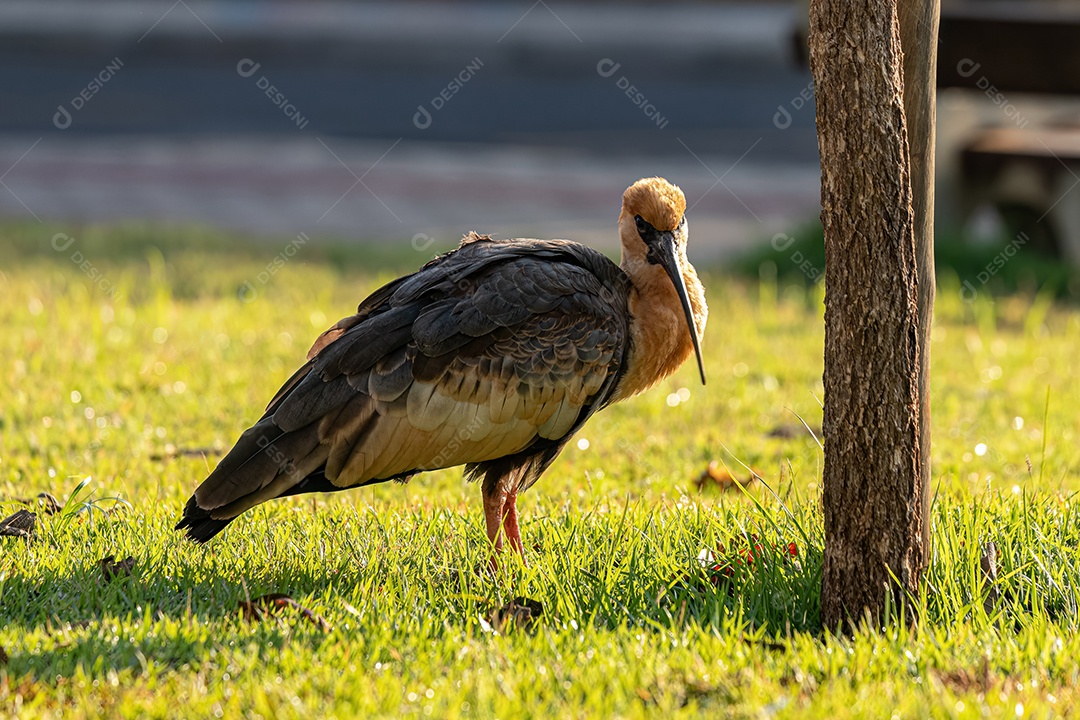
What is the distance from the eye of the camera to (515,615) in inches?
141

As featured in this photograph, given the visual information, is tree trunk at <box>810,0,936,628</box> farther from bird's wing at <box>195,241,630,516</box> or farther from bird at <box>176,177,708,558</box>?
bird's wing at <box>195,241,630,516</box>

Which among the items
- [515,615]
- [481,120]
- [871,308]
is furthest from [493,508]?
[481,120]

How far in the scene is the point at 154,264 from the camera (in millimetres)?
8836

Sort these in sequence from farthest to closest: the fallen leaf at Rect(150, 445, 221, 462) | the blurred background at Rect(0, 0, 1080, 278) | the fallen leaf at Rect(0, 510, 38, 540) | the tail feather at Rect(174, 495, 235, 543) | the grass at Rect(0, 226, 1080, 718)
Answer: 1. the blurred background at Rect(0, 0, 1080, 278)
2. the fallen leaf at Rect(150, 445, 221, 462)
3. the fallen leaf at Rect(0, 510, 38, 540)
4. the tail feather at Rect(174, 495, 235, 543)
5. the grass at Rect(0, 226, 1080, 718)

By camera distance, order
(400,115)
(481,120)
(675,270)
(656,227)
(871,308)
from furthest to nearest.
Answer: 1. (400,115)
2. (481,120)
3. (656,227)
4. (675,270)
5. (871,308)

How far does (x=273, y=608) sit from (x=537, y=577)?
2.42ft

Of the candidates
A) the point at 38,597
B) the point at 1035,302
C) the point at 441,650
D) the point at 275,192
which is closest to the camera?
the point at 441,650

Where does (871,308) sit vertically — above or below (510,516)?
above

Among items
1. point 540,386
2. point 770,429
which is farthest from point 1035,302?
point 540,386

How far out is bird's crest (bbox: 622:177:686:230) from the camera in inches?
174

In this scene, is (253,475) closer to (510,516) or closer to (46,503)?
(510,516)

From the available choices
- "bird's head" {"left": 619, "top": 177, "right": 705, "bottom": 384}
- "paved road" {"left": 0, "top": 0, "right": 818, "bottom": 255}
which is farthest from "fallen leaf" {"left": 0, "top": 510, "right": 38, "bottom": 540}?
"paved road" {"left": 0, "top": 0, "right": 818, "bottom": 255}

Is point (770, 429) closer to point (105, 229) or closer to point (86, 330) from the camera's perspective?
point (86, 330)

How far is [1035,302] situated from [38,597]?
6.83m
